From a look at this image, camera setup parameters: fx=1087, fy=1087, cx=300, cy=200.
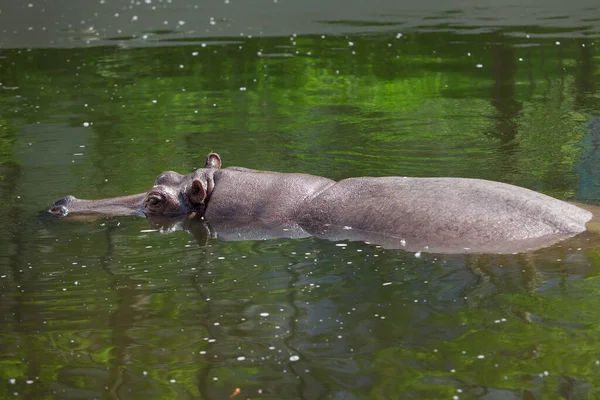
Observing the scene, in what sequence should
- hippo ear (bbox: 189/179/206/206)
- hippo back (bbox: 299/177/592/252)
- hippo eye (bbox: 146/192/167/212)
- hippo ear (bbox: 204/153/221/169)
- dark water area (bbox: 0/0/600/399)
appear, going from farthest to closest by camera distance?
1. hippo ear (bbox: 204/153/221/169)
2. hippo eye (bbox: 146/192/167/212)
3. hippo ear (bbox: 189/179/206/206)
4. hippo back (bbox: 299/177/592/252)
5. dark water area (bbox: 0/0/600/399)

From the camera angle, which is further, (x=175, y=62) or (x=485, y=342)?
(x=175, y=62)

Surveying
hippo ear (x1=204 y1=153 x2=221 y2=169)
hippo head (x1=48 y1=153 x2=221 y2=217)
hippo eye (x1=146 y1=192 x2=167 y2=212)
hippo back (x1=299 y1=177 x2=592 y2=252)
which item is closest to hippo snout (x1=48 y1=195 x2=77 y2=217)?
hippo head (x1=48 y1=153 x2=221 y2=217)

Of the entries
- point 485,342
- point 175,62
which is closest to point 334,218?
point 485,342

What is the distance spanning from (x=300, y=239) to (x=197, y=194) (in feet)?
4.70

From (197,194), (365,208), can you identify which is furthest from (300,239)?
(197,194)

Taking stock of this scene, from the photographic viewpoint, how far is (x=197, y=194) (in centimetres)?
954

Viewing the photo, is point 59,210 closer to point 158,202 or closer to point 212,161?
point 158,202

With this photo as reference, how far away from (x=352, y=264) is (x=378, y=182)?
1159 mm

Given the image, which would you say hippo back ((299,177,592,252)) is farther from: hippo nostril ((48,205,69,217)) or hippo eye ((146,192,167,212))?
hippo nostril ((48,205,69,217))

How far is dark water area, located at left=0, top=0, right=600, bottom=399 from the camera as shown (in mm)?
5793

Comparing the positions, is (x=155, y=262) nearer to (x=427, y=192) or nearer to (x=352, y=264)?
(x=352, y=264)

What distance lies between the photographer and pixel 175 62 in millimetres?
19500

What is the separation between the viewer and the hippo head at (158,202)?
31.6 feet

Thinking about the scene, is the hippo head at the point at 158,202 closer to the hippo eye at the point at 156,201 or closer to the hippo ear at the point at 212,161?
the hippo eye at the point at 156,201
